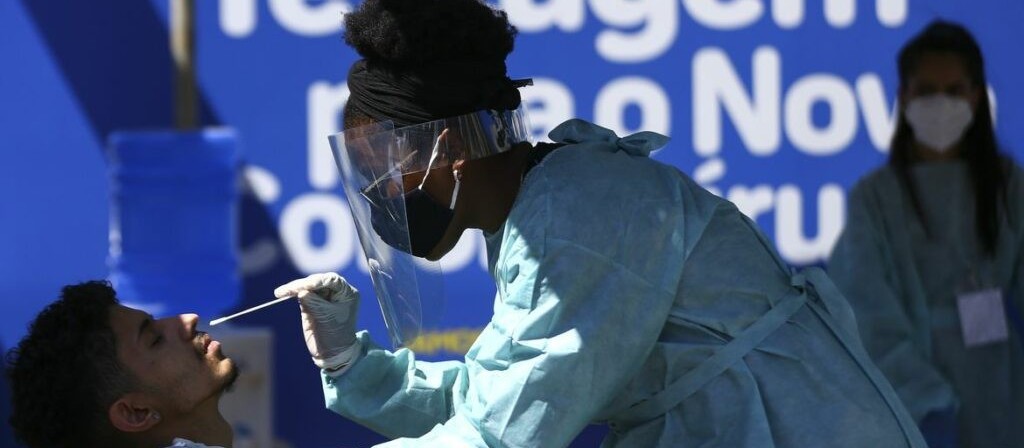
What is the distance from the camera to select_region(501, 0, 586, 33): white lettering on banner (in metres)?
4.29

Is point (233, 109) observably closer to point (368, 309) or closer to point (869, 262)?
point (368, 309)

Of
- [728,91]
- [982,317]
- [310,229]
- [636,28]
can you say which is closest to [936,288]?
[982,317]

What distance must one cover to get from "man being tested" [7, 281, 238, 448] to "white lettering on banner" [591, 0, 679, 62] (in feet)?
6.79

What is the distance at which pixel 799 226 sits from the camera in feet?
14.3

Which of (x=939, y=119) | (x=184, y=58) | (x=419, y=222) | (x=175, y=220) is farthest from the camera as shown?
(x=175, y=220)

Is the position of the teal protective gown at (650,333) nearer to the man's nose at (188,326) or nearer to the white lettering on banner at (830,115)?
the man's nose at (188,326)

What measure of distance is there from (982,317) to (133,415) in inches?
90.2

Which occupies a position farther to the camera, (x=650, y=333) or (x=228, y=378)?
(x=228, y=378)

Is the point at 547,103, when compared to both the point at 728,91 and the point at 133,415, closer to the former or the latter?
the point at 728,91

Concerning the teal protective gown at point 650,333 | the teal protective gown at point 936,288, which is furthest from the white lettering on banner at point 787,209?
the teal protective gown at point 650,333

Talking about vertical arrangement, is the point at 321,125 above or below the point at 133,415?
Answer: above

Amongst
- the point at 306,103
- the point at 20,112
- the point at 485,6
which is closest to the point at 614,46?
the point at 306,103

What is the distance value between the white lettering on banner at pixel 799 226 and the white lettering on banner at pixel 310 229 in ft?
4.36

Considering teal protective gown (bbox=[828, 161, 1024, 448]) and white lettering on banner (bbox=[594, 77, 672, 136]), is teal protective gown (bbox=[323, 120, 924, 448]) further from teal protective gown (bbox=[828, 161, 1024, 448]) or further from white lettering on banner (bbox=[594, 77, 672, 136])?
white lettering on banner (bbox=[594, 77, 672, 136])
